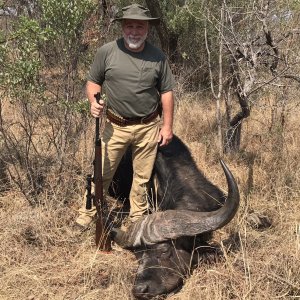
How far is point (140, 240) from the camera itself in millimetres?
3846

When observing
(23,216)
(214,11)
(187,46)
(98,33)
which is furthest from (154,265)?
(187,46)

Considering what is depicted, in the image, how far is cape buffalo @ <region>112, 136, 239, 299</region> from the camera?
350 cm

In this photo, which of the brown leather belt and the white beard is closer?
the white beard

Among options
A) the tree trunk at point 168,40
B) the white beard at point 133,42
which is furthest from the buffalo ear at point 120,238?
the tree trunk at point 168,40

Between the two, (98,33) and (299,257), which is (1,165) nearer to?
(98,33)

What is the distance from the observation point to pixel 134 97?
14.5ft

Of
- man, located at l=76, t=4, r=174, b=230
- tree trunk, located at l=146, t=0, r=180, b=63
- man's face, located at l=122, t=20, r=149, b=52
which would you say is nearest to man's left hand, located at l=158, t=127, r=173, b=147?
man, located at l=76, t=4, r=174, b=230

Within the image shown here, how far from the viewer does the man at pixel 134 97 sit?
4.34 metres

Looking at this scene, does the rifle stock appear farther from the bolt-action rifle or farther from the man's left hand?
the man's left hand

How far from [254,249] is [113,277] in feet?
4.64

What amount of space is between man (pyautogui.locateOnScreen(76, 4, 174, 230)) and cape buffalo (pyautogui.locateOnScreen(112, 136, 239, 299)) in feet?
1.88

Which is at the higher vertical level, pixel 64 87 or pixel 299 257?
pixel 64 87

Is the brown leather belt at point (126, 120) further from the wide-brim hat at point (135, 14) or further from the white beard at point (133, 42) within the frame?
the wide-brim hat at point (135, 14)

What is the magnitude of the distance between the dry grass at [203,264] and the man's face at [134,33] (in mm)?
1905
